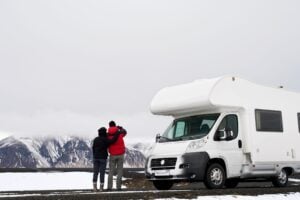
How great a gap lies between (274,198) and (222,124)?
3454 millimetres

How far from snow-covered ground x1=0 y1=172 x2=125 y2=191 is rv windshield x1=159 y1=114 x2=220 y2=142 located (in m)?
9.47

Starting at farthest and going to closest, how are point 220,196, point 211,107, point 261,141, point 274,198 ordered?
point 261,141 → point 211,107 → point 274,198 → point 220,196

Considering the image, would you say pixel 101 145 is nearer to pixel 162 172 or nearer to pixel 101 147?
pixel 101 147

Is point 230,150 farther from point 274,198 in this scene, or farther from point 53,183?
point 53,183

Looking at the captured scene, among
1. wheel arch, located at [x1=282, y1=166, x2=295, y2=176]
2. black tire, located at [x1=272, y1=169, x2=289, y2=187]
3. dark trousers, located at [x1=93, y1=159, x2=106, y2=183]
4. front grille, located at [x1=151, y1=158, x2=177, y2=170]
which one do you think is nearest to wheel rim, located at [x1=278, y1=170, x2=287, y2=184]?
black tire, located at [x1=272, y1=169, x2=289, y2=187]

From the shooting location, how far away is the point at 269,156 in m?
19.1

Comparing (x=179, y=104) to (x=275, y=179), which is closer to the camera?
(x=179, y=104)

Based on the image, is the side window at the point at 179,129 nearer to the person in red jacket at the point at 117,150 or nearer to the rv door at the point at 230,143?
the rv door at the point at 230,143

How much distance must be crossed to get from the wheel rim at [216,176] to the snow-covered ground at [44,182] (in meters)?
10.3

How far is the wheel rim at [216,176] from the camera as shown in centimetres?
1731

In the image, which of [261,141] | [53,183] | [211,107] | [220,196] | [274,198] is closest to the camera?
[220,196]

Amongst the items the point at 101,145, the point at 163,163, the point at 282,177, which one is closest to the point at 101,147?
the point at 101,145

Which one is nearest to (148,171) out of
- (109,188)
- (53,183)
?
(109,188)

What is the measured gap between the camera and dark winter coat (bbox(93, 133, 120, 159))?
17.3 metres
